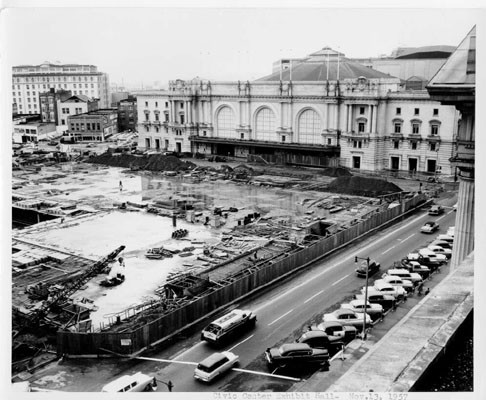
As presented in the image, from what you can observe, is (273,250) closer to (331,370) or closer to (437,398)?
(331,370)

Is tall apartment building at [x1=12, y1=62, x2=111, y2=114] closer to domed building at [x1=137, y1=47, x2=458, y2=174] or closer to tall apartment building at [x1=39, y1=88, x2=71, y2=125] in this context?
tall apartment building at [x1=39, y1=88, x2=71, y2=125]

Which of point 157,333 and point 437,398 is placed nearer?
point 437,398

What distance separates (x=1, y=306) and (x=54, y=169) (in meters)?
28.8

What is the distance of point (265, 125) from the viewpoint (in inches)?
1459

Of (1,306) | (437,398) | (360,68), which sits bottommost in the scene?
(437,398)

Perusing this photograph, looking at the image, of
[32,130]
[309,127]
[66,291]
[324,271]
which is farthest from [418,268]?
[32,130]

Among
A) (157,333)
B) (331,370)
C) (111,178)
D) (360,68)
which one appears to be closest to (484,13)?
(331,370)

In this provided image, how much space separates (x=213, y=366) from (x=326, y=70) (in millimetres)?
29308

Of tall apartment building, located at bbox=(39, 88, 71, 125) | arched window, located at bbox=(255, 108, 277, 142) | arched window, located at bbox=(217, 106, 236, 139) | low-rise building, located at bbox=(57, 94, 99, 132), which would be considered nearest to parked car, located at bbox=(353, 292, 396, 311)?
arched window, located at bbox=(255, 108, 277, 142)

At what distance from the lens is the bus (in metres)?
10.7

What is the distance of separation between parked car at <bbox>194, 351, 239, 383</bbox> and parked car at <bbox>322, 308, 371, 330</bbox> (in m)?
2.78

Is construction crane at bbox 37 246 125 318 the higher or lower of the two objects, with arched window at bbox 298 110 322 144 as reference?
lower

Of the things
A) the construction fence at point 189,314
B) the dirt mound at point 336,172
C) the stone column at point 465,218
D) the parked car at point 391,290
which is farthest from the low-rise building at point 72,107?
the stone column at point 465,218

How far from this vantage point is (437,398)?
5.74 m
